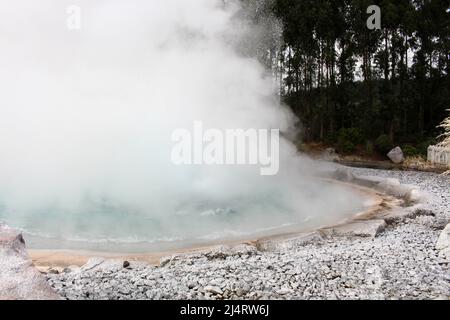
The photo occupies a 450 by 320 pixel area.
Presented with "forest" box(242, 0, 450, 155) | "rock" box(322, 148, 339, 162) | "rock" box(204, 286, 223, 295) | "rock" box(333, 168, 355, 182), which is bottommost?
"rock" box(204, 286, 223, 295)

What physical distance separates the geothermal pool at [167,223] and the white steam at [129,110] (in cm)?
14

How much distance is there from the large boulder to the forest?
12.1 metres

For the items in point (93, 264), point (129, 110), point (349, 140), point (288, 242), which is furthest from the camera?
point (349, 140)

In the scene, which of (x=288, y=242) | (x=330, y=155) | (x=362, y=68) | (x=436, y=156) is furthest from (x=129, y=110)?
(x=362, y=68)

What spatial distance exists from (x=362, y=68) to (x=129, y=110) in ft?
44.1

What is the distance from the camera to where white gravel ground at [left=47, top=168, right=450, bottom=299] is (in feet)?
10.1

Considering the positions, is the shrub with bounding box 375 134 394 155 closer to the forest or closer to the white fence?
the forest

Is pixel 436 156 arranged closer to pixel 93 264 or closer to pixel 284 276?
pixel 284 276

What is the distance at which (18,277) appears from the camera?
107 inches

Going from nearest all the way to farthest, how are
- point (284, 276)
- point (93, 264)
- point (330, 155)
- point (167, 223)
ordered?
1. point (284, 276)
2. point (93, 264)
3. point (167, 223)
4. point (330, 155)

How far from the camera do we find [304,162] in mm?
14664

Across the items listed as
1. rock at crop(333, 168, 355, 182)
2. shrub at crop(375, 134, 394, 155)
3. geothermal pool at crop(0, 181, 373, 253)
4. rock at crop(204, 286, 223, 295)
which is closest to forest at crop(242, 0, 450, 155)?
shrub at crop(375, 134, 394, 155)
